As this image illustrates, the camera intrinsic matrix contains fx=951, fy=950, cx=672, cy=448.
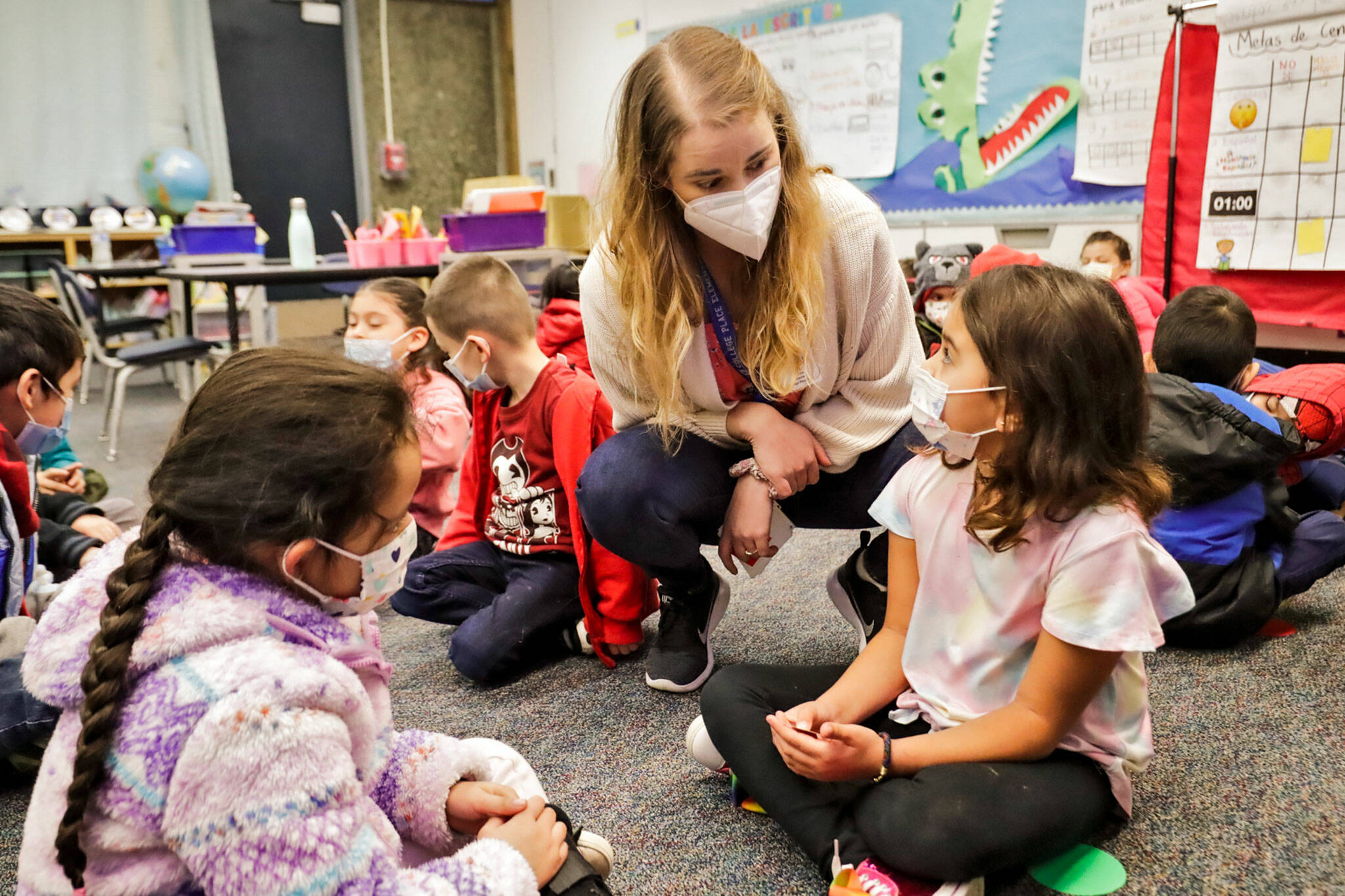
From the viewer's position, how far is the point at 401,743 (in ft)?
3.05

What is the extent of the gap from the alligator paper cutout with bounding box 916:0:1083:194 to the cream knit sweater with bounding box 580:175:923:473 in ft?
8.66

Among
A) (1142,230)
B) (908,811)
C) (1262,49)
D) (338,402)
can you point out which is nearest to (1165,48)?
(1262,49)

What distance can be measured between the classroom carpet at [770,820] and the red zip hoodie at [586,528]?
0.08m

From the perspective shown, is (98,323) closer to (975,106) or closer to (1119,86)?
Result: (975,106)

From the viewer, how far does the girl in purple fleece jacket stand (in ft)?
2.12

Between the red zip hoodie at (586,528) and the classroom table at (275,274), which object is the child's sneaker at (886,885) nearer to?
the red zip hoodie at (586,528)

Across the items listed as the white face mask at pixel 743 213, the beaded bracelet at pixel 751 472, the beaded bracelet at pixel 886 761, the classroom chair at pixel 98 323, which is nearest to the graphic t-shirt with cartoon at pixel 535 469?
the beaded bracelet at pixel 751 472

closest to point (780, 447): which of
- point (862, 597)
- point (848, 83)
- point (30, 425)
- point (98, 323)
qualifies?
point (862, 597)

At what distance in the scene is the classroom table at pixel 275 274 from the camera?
3295 mm

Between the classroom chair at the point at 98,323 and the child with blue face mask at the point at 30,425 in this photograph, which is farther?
the classroom chair at the point at 98,323

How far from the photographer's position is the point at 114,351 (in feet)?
15.2

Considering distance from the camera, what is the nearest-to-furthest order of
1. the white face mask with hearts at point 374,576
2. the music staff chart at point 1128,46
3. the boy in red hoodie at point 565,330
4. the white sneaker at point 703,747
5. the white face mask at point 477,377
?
the white face mask with hearts at point 374,576, the white sneaker at point 703,747, the white face mask at point 477,377, the boy in red hoodie at point 565,330, the music staff chart at point 1128,46

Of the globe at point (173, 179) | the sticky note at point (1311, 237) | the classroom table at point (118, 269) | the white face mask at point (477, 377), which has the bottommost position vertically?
the white face mask at point (477, 377)

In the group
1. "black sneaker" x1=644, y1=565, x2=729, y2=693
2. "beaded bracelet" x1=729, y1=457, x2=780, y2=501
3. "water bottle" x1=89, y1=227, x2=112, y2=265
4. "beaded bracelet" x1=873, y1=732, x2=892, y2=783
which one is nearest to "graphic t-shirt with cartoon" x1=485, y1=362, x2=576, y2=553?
"black sneaker" x1=644, y1=565, x2=729, y2=693
